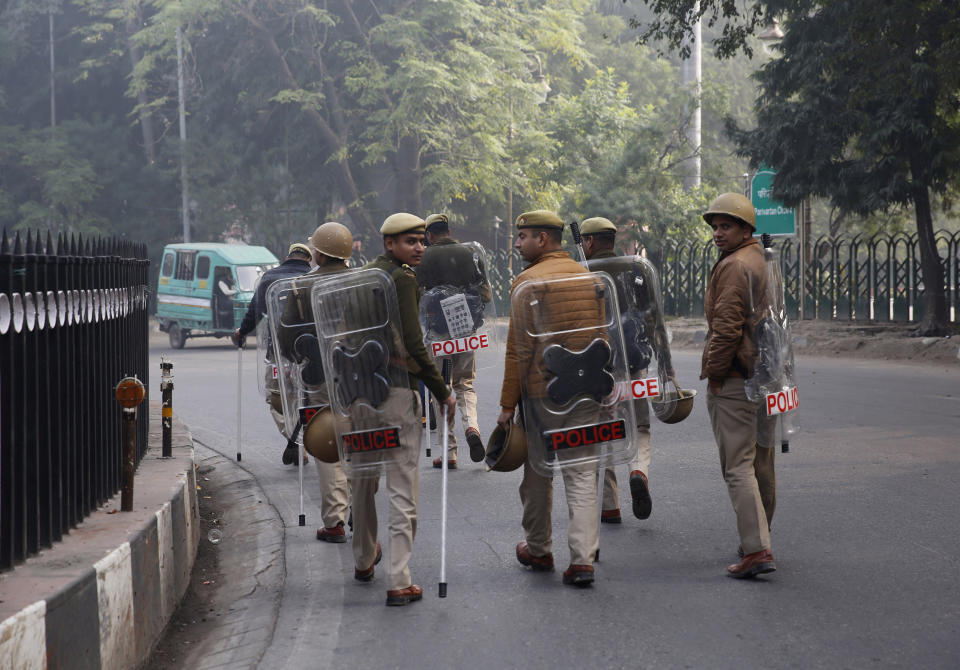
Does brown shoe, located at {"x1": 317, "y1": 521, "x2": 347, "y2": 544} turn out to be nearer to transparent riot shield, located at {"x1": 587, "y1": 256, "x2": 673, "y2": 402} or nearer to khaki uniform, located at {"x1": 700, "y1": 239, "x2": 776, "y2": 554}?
transparent riot shield, located at {"x1": 587, "y1": 256, "x2": 673, "y2": 402}

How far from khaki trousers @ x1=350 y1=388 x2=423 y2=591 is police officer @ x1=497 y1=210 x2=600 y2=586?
0.45 m

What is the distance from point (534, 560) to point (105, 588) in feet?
7.99

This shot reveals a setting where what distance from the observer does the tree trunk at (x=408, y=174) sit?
1480 inches

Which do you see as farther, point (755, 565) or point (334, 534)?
point (334, 534)

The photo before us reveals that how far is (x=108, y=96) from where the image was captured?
Answer: 44344mm

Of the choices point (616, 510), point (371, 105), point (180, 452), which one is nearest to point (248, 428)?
point (180, 452)

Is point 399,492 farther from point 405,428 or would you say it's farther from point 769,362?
point 769,362

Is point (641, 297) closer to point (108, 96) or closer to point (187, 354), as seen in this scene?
point (187, 354)

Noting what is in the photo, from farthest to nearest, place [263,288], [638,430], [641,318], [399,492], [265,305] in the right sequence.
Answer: [263,288]
[265,305]
[638,430]
[641,318]
[399,492]

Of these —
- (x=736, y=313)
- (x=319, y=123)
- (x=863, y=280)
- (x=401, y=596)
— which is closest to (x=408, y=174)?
(x=319, y=123)

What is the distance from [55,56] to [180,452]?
41189 mm

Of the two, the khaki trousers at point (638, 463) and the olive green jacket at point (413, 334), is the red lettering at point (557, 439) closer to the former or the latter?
the olive green jacket at point (413, 334)

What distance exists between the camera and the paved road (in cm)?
477

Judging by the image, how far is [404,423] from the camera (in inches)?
223
